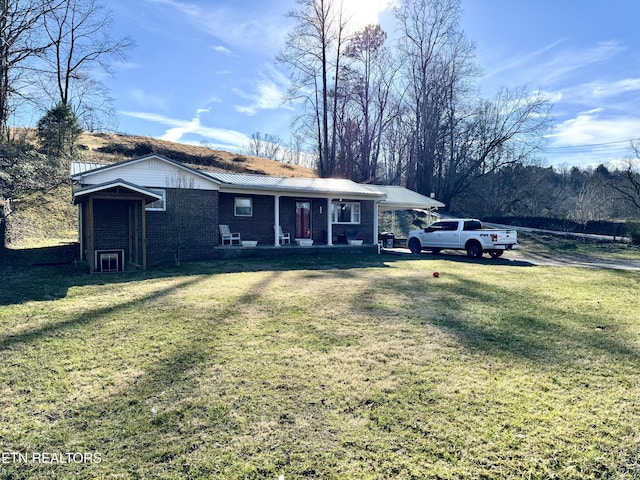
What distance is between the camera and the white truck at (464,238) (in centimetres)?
1530

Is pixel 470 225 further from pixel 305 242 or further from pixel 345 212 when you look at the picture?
pixel 305 242

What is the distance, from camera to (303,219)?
17.7 meters

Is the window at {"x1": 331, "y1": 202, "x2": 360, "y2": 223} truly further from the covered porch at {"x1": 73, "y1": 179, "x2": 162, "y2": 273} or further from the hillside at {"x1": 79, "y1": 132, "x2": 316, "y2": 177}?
the hillside at {"x1": 79, "y1": 132, "x2": 316, "y2": 177}

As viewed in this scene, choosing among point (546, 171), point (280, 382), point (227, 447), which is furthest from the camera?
point (546, 171)

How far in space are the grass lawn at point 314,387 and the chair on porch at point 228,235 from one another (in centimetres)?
768

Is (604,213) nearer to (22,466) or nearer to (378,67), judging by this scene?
(378,67)

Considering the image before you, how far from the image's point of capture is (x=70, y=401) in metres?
3.38

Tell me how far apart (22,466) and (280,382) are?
2.08 meters

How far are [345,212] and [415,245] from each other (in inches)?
156

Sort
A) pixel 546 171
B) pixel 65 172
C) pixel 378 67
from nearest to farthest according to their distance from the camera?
pixel 65 172 < pixel 378 67 < pixel 546 171

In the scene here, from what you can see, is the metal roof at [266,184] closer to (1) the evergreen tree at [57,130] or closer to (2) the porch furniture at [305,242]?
(2) the porch furniture at [305,242]

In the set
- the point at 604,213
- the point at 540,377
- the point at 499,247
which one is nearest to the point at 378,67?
the point at 604,213

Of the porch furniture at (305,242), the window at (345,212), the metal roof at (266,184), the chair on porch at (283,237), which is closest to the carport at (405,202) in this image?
the window at (345,212)

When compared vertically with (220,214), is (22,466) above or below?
below
